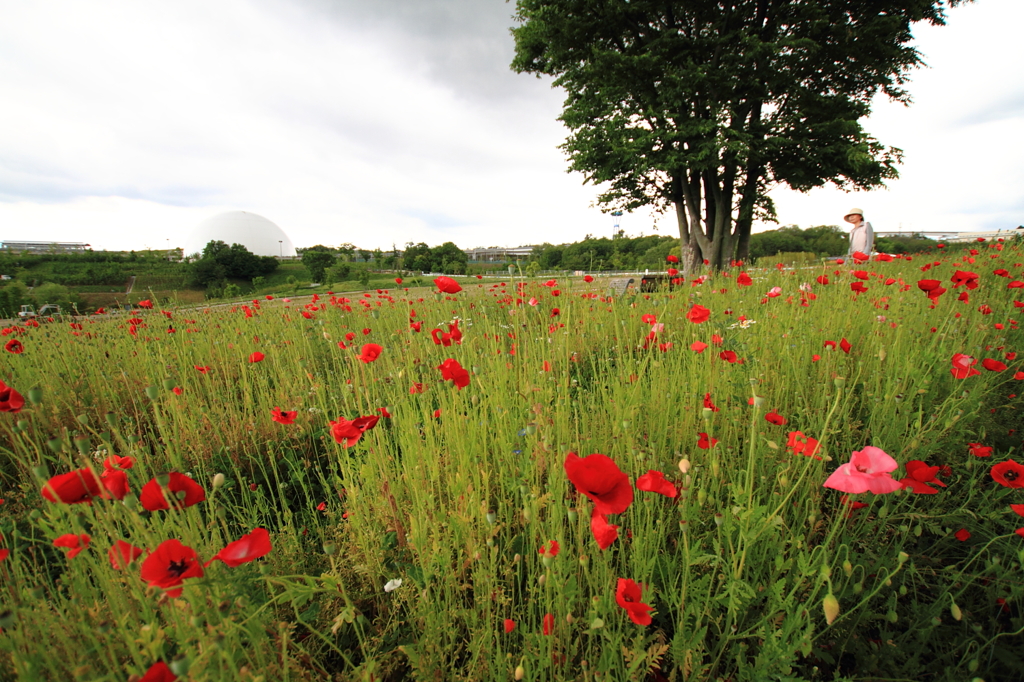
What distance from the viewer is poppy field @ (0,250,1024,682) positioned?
2.71ft

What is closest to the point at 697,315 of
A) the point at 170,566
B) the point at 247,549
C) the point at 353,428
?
the point at 353,428

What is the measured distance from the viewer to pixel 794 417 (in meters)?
1.80

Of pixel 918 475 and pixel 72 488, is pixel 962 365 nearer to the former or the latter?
pixel 918 475

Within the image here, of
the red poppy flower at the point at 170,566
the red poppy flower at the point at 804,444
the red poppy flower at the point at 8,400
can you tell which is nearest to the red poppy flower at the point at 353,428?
the red poppy flower at the point at 170,566

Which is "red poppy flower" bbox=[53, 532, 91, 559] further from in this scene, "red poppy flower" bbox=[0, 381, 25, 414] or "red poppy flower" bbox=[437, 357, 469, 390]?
"red poppy flower" bbox=[437, 357, 469, 390]

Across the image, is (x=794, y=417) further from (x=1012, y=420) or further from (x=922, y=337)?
(x=922, y=337)

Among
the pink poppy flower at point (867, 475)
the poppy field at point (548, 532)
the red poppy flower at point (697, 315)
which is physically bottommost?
the poppy field at point (548, 532)

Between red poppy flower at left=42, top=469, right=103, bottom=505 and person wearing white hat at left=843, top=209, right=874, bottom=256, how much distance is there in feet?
29.0

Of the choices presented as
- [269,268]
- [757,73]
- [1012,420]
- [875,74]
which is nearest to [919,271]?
[1012,420]

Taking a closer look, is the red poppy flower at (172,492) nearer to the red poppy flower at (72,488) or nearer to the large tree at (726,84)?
the red poppy flower at (72,488)

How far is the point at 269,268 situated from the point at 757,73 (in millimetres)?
55812

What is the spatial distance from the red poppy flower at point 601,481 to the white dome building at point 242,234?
81242 millimetres

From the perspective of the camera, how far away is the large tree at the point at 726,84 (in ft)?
33.0

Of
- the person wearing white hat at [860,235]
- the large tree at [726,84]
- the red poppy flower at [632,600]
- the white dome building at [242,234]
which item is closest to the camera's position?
the red poppy flower at [632,600]
